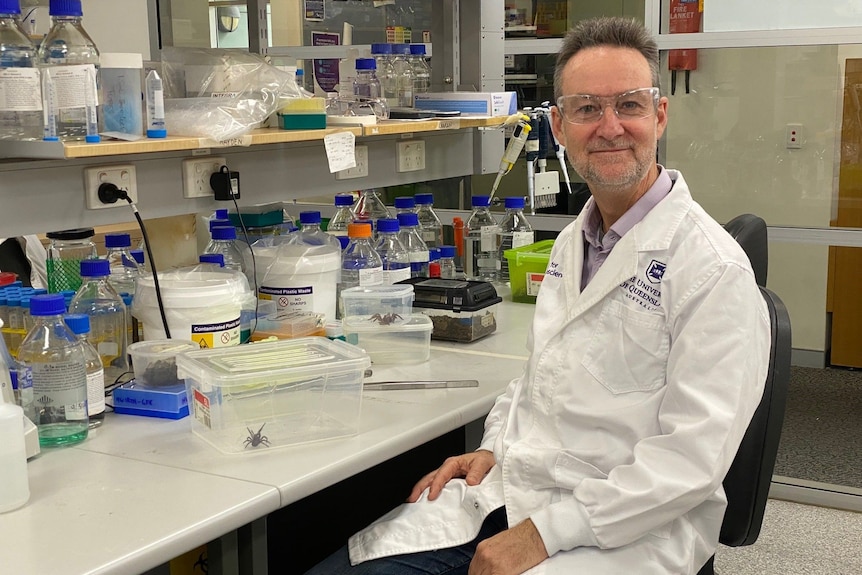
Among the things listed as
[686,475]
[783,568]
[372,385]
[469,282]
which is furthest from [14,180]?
[783,568]

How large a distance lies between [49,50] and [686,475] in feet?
4.23

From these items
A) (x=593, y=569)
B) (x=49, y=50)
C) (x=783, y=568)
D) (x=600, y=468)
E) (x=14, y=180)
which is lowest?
(x=783, y=568)

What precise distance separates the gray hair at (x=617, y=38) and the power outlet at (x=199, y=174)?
2.57ft

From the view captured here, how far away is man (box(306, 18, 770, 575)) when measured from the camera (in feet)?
4.44

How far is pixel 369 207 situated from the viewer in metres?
2.91

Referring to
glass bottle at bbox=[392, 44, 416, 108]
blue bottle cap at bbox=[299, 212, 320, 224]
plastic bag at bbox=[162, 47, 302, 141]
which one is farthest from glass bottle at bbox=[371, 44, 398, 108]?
plastic bag at bbox=[162, 47, 302, 141]

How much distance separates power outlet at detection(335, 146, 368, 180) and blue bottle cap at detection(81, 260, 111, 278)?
2.22 feet

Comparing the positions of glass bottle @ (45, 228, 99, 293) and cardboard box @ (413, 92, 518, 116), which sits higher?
cardboard box @ (413, 92, 518, 116)

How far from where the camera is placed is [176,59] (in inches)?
81.5

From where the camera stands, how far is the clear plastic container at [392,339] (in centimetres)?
200

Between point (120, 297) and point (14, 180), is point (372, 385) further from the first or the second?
point (14, 180)

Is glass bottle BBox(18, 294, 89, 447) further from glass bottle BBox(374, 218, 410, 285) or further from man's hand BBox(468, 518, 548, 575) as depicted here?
glass bottle BBox(374, 218, 410, 285)

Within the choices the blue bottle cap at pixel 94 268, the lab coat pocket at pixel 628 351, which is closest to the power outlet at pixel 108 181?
the blue bottle cap at pixel 94 268

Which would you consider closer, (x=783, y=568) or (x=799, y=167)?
(x=783, y=568)
